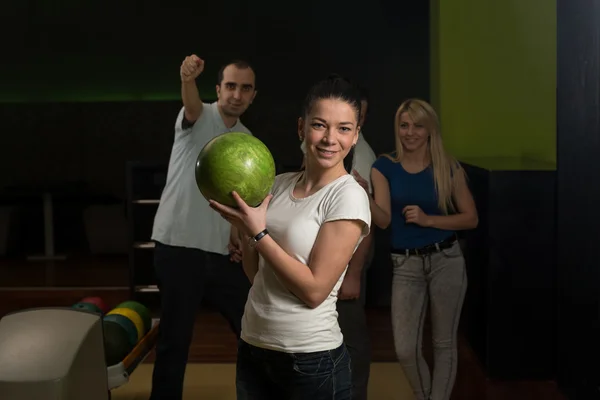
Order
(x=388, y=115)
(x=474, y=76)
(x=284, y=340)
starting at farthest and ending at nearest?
1. (x=388, y=115)
2. (x=474, y=76)
3. (x=284, y=340)

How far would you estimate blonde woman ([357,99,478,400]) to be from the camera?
3.48 meters

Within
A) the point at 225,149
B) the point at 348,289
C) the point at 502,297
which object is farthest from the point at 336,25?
the point at 225,149

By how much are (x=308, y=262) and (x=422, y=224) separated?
5.31ft

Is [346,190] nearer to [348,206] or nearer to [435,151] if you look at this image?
[348,206]

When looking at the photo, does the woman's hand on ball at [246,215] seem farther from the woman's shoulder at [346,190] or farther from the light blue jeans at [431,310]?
→ the light blue jeans at [431,310]

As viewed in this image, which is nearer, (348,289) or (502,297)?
(348,289)

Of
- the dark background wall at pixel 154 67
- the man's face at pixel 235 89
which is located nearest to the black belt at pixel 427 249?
the man's face at pixel 235 89

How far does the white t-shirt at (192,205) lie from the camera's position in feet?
11.3

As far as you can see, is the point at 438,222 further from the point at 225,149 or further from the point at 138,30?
the point at 138,30

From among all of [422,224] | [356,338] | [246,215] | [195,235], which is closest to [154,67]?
[195,235]

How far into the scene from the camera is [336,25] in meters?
7.10

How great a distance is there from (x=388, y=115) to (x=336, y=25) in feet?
2.84

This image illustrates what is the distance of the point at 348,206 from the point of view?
190 centimetres

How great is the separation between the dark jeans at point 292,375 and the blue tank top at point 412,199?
154 cm
